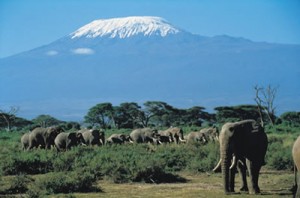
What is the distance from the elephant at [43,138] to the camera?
2894 centimetres

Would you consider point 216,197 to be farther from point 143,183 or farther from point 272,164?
point 272,164

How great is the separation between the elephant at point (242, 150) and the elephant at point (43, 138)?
14.9m

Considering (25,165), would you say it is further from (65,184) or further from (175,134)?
(175,134)

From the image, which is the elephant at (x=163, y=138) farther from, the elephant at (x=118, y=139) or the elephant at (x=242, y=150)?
the elephant at (x=242, y=150)

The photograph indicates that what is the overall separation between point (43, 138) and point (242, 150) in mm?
15705

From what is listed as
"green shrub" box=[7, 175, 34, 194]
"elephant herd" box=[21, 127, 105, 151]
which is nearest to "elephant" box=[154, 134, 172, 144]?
"elephant herd" box=[21, 127, 105, 151]

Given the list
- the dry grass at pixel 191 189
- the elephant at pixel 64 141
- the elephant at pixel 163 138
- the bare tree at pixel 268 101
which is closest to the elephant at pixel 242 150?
the dry grass at pixel 191 189

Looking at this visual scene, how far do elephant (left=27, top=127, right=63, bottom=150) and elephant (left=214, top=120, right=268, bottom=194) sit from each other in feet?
48.9

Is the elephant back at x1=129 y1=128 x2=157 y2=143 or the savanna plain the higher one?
the elephant back at x1=129 y1=128 x2=157 y2=143

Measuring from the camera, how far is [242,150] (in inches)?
597

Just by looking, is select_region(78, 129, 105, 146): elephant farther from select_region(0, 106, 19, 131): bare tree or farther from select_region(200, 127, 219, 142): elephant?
select_region(0, 106, 19, 131): bare tree

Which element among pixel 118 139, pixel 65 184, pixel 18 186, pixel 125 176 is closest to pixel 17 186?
pixel 18 186

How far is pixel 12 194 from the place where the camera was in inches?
606

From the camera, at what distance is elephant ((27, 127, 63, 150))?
94.9ft
